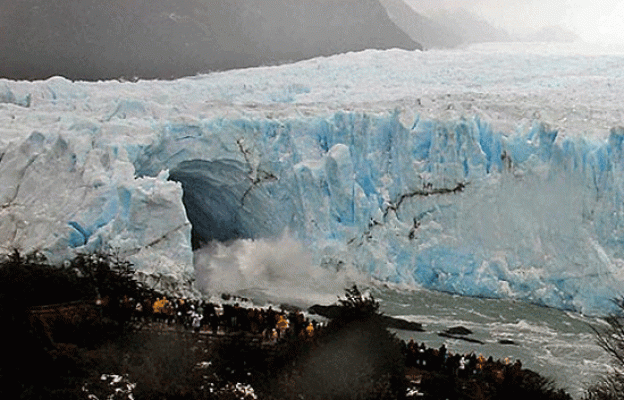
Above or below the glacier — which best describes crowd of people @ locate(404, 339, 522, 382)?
below

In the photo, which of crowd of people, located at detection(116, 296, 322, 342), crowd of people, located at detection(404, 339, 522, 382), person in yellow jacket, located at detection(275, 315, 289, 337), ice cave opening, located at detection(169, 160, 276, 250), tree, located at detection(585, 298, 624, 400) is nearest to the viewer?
tree, located at detection(585, 298, 624, 400)

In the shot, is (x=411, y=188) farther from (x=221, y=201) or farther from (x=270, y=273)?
(x=221, y=201)

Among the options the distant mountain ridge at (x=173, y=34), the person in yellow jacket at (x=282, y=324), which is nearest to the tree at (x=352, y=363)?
the person in yellow jacket at (x=282, y=324)

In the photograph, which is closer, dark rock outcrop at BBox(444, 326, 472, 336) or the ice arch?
dark rock outcrop at BBox(444, 326, 472, 336)

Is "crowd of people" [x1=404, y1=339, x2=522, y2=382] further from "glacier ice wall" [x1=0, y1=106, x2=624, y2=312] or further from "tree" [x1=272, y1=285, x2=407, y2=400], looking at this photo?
"glacier ice wall" [x1=0, y1=106, x2=624, y2=312]

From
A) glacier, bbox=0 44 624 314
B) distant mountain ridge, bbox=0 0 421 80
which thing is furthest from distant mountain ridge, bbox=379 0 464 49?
glacier, bbox=0 44 624 314

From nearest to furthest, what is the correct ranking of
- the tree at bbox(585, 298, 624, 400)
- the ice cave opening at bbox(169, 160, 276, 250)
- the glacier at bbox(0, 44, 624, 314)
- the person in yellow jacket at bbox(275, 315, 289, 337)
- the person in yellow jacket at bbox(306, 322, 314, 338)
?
the tree at bbox(585, 298, 624, 400) < the person in yellow jacket at bbox(306, 322, 314, 338) < the person in yellow jacket at bbox(275, 315, 289, 337) < the glacier at bbox(0, 44, 624, 314) < the ice cave opening at bbox(169, 160, 276, 250)

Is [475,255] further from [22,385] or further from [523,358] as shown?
[22,385]

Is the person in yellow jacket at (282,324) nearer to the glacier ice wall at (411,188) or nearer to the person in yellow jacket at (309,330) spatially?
the person in yellow jacket at (309,330)
